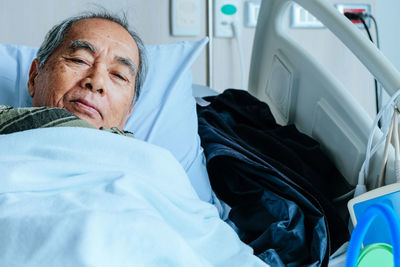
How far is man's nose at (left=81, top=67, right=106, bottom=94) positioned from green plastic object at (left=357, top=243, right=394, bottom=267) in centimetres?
81

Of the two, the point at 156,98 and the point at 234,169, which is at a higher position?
the point at 156,98

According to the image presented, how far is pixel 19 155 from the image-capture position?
91 cm

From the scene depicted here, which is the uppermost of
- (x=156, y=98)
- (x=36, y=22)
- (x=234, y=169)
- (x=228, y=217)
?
(x=36, y=22)

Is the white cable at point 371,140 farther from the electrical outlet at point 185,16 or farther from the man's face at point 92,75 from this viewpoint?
the electrical outlet at point 185,16

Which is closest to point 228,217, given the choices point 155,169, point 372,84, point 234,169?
point 234,169

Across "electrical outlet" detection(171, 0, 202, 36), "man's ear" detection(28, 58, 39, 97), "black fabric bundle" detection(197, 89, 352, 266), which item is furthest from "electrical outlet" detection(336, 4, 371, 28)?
"man's ear" detection(28, 58, 39, 97)

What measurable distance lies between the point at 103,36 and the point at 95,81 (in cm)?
16

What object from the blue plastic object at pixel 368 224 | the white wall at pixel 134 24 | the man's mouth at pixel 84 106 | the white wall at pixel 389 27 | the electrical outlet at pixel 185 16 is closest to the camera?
the blue plastic object at pixel 368 224

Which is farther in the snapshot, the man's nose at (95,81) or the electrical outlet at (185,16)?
the electrical outlet at (185,16)

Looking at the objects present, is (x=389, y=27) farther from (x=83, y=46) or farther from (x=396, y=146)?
(x=83, y=46)

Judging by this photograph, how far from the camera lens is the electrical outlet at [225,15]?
2.16 metres

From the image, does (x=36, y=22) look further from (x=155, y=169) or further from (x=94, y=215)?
(x=94, y=215)

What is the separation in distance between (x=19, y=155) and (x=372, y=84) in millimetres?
1901

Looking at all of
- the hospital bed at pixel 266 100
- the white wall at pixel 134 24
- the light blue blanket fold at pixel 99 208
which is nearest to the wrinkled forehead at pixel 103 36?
the hospital bed at pixel 266 100
